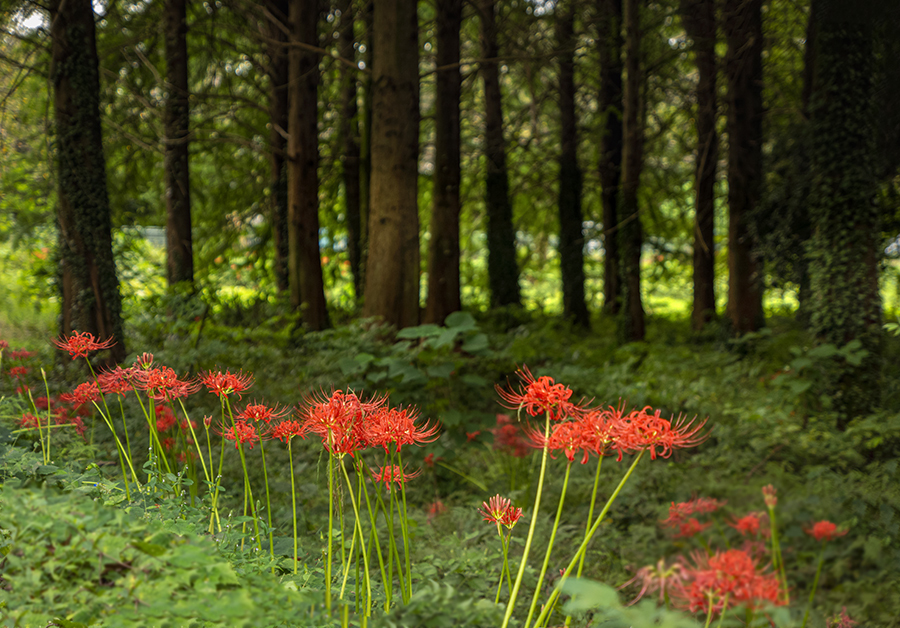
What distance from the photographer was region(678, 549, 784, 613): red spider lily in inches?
47.7

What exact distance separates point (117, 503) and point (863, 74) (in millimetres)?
6781

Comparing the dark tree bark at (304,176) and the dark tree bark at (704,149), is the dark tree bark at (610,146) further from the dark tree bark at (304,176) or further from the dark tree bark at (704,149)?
the dark tree bark at (304,176)

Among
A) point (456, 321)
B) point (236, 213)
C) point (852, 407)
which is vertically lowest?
point (852, 407)

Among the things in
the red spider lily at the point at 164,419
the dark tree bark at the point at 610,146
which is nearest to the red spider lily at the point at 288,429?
the red spider lily at the point at 164,419

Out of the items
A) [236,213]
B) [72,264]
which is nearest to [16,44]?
[72,264]

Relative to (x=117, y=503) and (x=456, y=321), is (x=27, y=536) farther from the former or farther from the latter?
(x=456, y=321)

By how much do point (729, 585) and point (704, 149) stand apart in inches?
378

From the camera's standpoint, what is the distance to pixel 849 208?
553 cm

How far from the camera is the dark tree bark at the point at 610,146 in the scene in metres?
10.7

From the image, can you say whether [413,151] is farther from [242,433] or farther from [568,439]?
[568,439]

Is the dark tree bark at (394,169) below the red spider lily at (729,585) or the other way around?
the other way around

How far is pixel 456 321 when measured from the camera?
15.0 feet

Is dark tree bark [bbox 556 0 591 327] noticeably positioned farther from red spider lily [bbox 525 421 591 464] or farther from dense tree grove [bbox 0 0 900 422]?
red spider lily [bbox 525 421 591 464]

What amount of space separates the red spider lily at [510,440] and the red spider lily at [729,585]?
3.17m
